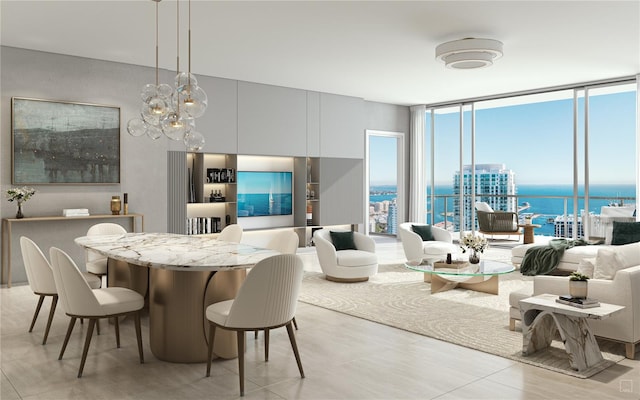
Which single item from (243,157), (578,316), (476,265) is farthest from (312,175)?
(578,316)

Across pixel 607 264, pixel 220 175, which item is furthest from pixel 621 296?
pixel 220 175

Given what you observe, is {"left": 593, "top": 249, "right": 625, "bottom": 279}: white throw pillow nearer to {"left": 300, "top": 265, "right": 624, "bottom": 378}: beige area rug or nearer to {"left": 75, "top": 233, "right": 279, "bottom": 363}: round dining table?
{"left": 300, "top": 265, "right": 624, "bottom": 378}: beige area rug

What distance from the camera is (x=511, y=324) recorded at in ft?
14.4

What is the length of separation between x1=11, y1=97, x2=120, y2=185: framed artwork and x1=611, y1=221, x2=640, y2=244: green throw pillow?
644 centimetres

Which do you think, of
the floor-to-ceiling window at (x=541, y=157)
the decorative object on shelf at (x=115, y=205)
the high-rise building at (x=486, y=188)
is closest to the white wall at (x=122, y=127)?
the decorative object on shelf at (x=115, y=205)

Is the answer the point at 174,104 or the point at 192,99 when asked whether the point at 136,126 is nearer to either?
the point at 174,104

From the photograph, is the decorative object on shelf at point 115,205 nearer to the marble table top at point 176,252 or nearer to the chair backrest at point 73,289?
the marble table top at point 176,252

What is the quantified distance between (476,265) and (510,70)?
3293mm

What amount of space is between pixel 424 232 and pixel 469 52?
274 cm

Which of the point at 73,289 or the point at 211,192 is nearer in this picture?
the point at 73,289

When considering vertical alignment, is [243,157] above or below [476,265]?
above

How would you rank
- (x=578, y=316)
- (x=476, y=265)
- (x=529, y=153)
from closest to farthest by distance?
(x=578, y=316)
(x=476, y=265)
(x=529, y=153)

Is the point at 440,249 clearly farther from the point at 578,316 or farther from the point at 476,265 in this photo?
the point at 578,316

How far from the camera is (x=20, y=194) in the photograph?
6.09 metres
